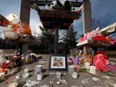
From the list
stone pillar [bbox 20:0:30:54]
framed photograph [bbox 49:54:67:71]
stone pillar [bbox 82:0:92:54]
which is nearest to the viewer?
framed photograph [bbox 49:54:67:71]

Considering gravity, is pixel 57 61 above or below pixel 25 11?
below

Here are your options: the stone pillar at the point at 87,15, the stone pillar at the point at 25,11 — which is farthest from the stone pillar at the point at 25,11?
the stone pillar at the point at 87,15

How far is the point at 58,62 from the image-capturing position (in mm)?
1791

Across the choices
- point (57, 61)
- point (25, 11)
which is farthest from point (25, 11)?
point (57, 61)

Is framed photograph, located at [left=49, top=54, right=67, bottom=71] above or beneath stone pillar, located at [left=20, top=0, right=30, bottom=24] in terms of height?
beneath

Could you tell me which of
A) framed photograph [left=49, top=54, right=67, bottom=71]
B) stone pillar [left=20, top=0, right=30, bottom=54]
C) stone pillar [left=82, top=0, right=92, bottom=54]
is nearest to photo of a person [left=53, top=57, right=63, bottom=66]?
framed photograph [left=49, top=54, right=67, bottom=71]

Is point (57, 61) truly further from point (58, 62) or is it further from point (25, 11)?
point (25, 11)

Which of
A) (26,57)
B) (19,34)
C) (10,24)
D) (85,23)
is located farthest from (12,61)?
(85,23)

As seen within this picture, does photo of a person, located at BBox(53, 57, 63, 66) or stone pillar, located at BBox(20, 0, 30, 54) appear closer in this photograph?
photo of a person, located at BBox(53, 57, 63, 66)

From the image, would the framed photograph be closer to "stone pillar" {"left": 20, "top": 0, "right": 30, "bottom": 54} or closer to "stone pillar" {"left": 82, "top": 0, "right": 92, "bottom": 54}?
"stone pillar" {"left": 20, "top": 0, "right": 30, "bottom": 54}

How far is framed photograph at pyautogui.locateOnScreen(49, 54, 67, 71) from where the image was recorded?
175cm

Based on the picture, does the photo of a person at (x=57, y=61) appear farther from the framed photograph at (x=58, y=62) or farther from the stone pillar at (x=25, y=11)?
the stone pillar at (x=25, y=11)

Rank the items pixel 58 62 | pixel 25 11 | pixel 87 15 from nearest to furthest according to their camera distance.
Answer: pixel 58 62, pixel 25 11, pixel 87 15

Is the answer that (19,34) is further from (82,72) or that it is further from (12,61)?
(82,72)
